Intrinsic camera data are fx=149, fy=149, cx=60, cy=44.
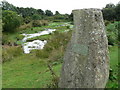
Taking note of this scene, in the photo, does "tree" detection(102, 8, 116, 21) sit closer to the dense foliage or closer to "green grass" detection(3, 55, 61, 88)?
the dense foliage

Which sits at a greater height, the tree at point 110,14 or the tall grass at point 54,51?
the tree at point 110,14

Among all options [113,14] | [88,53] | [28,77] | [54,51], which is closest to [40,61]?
[54,51]

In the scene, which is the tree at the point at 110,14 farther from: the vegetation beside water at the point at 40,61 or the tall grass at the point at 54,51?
the tall grass at the point at 54,51

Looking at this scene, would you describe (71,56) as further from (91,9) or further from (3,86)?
(3,86)

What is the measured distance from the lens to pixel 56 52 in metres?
11.3

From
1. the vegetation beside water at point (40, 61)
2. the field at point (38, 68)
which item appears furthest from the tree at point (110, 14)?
the field at point (38, 68)

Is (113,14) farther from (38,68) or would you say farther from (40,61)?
(38,68)

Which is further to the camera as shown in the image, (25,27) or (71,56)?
(25,27)

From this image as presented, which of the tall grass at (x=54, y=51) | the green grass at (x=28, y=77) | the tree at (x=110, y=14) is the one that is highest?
the tree at (x=110, y=14)

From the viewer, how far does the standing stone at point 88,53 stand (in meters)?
3.92

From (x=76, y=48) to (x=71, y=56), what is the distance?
0.27m

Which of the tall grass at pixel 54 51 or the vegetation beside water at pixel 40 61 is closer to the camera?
the vegetation beside water at pixel 40 61

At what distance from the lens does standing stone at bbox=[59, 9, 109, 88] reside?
3.92 m

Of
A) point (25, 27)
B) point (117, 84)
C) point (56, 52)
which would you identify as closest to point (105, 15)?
point (25, 27)
